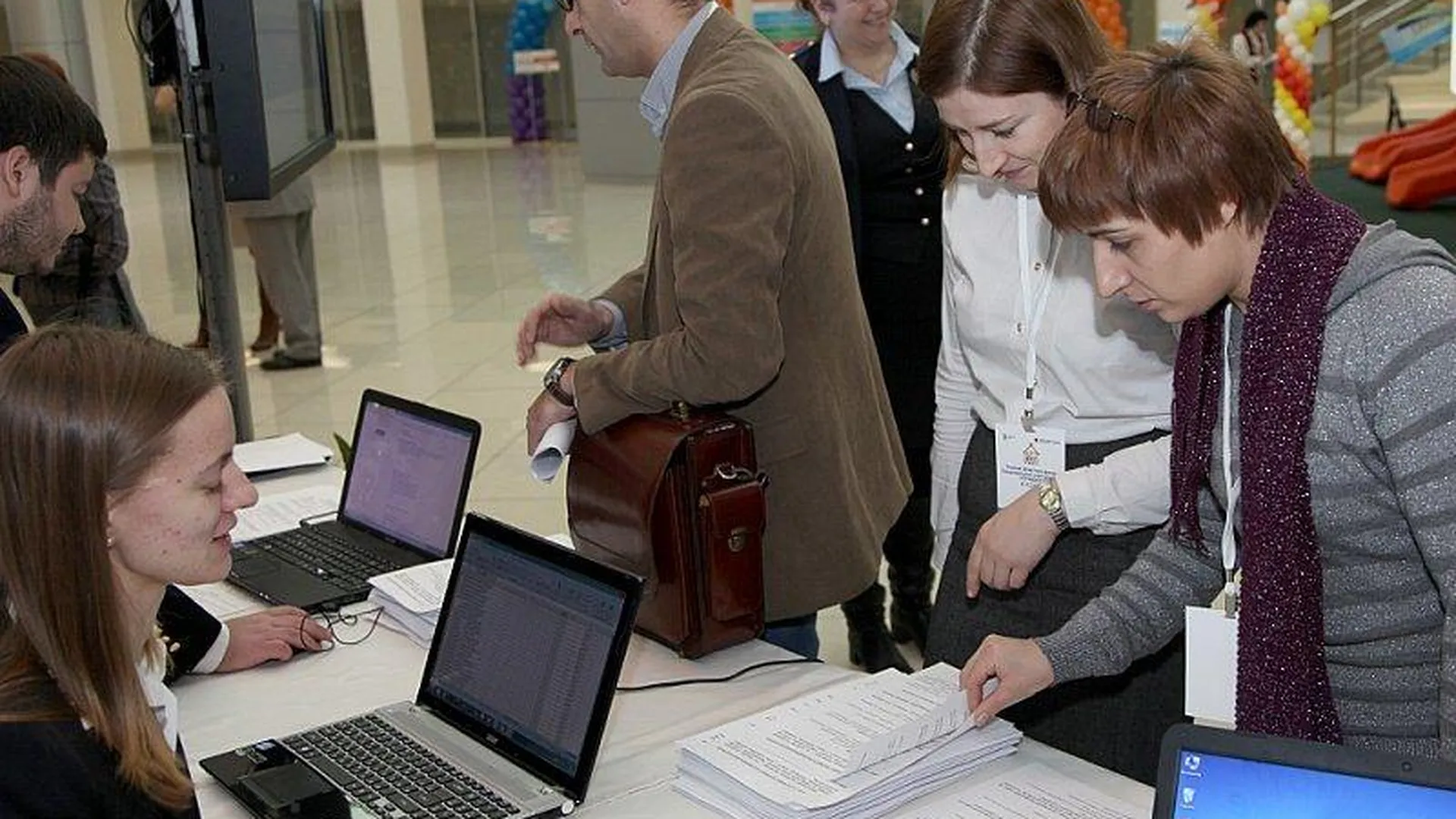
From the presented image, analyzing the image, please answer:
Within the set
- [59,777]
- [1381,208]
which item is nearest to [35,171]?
[59,777]

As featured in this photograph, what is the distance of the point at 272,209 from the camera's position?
21.3 ft

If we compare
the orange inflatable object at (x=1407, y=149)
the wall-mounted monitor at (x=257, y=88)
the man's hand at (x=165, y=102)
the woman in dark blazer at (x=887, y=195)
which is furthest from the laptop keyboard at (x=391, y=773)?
the orange inflatable object at (x=1407, y=149)

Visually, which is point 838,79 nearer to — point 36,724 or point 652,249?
point 652,249

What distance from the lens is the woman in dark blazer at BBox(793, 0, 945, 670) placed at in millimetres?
3387

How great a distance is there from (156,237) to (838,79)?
470 cm

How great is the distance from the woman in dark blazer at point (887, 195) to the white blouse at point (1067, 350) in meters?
1.32

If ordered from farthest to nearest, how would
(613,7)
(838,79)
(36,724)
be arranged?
1. (838,79)
2. (613,7)
3. (36,724)

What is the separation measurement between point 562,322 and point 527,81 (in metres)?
13.7

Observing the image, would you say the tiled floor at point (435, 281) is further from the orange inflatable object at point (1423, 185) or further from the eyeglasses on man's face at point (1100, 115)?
the orange inflatable object at point (1423, 185)

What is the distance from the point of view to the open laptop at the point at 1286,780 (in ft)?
3.79

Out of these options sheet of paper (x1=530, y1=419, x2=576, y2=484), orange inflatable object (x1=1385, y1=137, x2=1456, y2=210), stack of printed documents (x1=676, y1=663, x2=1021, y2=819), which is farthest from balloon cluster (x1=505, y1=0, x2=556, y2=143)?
stack of printed documents (x1=676, y1=663, x2=1021, y2=819)

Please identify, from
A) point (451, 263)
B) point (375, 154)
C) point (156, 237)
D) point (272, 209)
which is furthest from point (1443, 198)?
point (375, 154)

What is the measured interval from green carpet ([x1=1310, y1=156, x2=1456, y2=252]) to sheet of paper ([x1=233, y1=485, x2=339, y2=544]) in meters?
5.46

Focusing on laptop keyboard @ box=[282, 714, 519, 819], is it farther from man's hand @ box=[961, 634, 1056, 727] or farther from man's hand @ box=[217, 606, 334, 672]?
man's hand @ box=[961, 634, 1056, 727]
